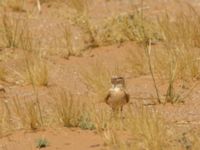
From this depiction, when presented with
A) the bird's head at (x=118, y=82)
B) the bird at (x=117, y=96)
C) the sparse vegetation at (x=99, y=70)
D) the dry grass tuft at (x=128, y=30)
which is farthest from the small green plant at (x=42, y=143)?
the dry grass tuft at (x=128, y=30)

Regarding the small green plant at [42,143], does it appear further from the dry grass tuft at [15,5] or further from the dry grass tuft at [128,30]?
the dry grass tuft at [15,5]

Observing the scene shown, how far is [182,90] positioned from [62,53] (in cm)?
251

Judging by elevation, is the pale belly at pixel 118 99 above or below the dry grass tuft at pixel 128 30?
below

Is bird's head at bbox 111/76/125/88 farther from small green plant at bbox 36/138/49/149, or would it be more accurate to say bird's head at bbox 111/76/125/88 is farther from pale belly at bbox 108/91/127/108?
small green plant at bbox 36/138/49/149

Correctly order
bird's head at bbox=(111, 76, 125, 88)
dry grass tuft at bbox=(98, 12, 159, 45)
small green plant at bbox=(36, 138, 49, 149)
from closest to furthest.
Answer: small green plant at bbox=(36, 138, 49, 149) < bird's head at bbox=(111, 76, 125, 88) < dry grass tuft at bbox=(98, 12, 159, 45)

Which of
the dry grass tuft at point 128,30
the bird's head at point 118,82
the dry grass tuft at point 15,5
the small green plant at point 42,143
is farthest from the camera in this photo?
the dry grass tuft at point 15,5

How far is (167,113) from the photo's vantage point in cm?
761

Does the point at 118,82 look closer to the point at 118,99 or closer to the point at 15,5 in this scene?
the point at 118,99

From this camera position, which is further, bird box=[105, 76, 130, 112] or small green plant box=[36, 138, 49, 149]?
bird box=[105, 76, 130, 112]

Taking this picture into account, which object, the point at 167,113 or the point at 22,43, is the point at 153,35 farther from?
the point at 167,113

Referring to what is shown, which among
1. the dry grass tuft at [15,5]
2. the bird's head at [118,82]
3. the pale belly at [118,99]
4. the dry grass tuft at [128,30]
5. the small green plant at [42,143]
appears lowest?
the small green plant at [42,143]

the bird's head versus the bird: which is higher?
the bird's head

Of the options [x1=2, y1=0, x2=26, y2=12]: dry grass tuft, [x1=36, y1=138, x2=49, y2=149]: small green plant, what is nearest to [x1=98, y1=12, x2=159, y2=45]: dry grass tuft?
[x1=2, y1=0, x2=26, y2=12]: dry grass tuft

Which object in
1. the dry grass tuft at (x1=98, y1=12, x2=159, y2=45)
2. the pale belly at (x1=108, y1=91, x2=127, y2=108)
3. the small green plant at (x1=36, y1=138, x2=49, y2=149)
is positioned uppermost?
the dry grass tuft at (x1=98, y1=12, x2=159, y2=45)
